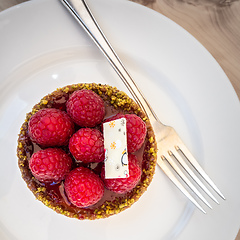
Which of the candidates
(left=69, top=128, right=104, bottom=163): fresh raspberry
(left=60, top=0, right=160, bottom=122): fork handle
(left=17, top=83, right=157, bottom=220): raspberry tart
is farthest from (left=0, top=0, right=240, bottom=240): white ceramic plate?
(left=69, top=128, right=104, bottom=163): fresh raspberry

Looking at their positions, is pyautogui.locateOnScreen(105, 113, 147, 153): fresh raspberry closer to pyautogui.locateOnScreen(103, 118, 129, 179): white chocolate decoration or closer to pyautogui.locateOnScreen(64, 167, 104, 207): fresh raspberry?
pyautogui.locateOnScreen(103, 118, 129, 179): white chocolate decoration

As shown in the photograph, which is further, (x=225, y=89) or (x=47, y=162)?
(x=225, y=89)

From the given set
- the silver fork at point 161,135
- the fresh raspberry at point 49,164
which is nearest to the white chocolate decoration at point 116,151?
the fresh raspberry at point 49,164

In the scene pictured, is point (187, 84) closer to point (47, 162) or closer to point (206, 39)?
point (206, 39)

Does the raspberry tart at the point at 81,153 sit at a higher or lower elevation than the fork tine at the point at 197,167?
higher

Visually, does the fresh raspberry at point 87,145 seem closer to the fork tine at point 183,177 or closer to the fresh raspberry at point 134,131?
the fresh raspberry at point 134,131

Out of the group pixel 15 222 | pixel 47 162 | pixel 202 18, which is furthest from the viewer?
pixel 202 18

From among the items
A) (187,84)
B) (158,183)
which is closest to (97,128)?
(158,183)
